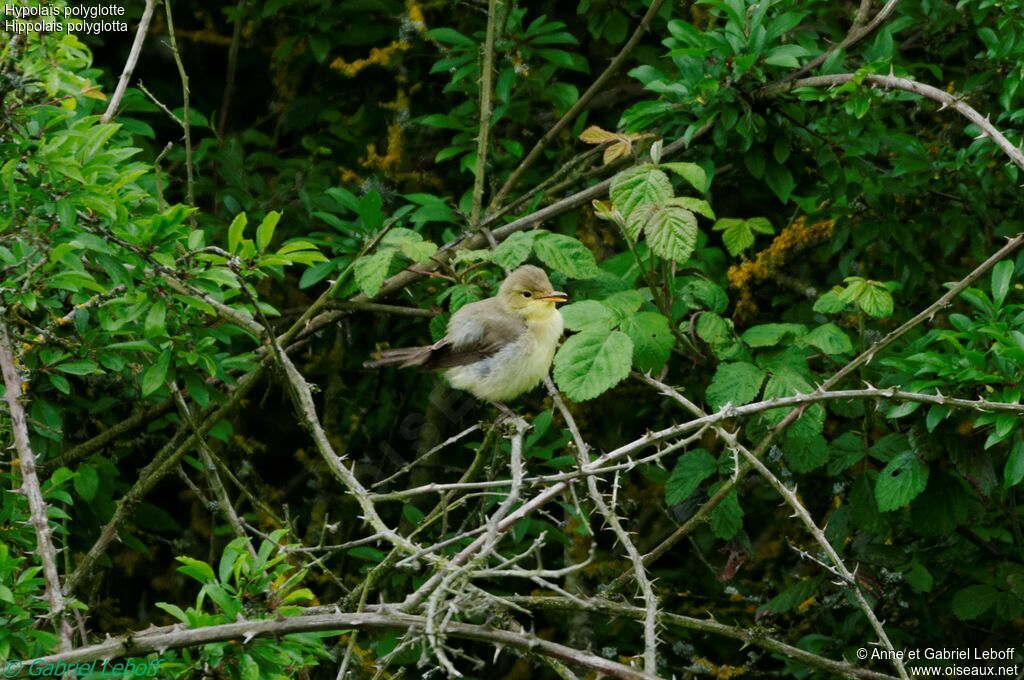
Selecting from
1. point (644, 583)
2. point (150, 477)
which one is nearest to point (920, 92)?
point (644, 583)

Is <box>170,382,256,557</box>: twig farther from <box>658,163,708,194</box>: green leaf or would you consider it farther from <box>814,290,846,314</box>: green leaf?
<box>814,290,846,314</box>: green leaf

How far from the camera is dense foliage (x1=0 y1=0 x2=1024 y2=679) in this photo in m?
3.38

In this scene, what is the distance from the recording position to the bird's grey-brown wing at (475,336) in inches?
189

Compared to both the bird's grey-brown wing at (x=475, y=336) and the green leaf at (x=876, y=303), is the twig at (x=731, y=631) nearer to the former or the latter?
the green leaf at (x=876, y=303)

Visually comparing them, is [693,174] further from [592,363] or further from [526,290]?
[526,290]

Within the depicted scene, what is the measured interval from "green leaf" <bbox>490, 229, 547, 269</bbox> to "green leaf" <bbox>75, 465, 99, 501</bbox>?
1.62 m

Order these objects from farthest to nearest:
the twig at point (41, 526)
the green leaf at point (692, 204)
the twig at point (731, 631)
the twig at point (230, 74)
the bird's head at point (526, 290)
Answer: the twig at point (230, 74)
the bird's head at point (526, 290)
the green leaf at point (692, 204)
the twig at point (731, 631)
the twig at point (41, 526)

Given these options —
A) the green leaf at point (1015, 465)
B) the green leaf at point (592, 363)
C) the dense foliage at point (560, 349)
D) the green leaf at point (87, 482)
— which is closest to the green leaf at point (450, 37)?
the dense foliage at point (560, 349)

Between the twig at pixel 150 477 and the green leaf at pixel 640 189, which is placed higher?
the green leaf at pixel 640 189

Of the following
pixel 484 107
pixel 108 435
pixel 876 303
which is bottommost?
pixel 108 435

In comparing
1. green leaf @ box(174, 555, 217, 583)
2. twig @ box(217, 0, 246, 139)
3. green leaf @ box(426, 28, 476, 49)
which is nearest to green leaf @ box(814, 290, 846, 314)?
green leaf @ box(426, 28, 476, 49)

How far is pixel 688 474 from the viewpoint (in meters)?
4.44

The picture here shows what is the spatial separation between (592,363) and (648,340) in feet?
0.84

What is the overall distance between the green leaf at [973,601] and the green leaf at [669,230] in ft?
6.07
